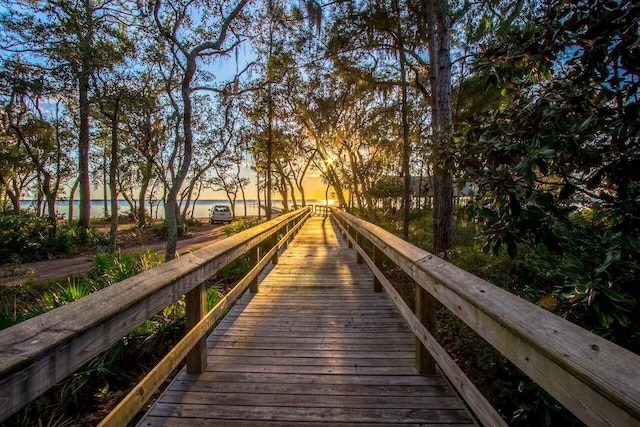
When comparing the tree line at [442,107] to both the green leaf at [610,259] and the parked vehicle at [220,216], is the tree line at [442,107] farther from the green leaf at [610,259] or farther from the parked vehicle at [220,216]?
the parked vehicle at [220,216]

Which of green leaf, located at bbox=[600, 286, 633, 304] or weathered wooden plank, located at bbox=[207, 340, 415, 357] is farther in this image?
weathered wooden plank, located at bbox=[207, 340, 415, 357]

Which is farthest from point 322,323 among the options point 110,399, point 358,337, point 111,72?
point 111,72

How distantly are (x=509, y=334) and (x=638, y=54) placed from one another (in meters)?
1.63

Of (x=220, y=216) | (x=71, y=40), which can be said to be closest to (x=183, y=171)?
(x=71, y=40)

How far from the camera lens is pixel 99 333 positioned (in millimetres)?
1235

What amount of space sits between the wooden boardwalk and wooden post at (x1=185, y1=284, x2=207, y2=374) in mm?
73

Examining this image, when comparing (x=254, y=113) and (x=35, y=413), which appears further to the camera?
(x=254, y=113)

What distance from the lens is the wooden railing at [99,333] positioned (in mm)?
902

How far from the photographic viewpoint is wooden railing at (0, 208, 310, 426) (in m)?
0.90

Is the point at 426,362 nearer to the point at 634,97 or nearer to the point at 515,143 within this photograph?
the point at 515,143

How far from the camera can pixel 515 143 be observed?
2.05m

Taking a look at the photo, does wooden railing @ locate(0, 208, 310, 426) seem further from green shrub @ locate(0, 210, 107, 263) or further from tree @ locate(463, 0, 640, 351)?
green shrub @ locate(0, 210, 107, 263)

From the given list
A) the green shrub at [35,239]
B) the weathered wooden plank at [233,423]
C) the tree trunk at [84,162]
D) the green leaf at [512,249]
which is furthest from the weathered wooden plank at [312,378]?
the tree trunk at [84,162]

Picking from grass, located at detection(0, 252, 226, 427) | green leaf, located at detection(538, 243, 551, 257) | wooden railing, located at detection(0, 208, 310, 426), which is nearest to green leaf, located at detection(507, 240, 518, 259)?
green leaf, located at detection(538, 243, 551, 257)
